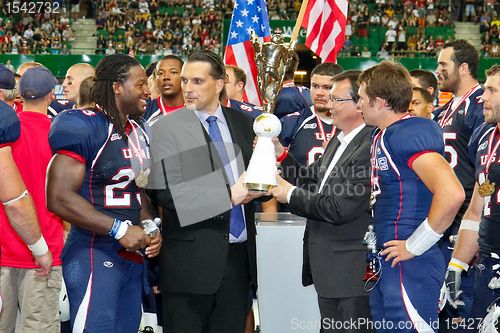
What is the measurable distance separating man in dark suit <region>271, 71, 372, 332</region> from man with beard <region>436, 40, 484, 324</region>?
5.55 feet

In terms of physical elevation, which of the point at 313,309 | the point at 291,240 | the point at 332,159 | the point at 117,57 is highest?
the point at 117,57

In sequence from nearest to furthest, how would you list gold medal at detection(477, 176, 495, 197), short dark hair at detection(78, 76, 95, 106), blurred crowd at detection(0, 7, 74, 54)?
gold medal at detection(477, 176, 495, 197)
short dark hair at detection(78, 76, 95, 106)
blurred crowd at detection(0, 7, 74, 54)

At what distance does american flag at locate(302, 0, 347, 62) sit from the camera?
9.05m

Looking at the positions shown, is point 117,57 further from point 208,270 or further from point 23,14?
point 23,14

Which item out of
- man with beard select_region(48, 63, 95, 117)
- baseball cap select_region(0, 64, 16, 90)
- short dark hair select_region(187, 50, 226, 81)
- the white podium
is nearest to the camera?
baseball cap select_region(0, 64, 16, 90)

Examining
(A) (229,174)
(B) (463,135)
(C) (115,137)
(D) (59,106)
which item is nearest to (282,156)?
(A) (229,174)

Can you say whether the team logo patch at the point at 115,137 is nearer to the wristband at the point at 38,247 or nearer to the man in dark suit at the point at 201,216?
the man in dark suit at the point at 201,216

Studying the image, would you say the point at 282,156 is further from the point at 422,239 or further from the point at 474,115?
the point at 474,115

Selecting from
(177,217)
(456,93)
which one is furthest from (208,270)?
(456,93)

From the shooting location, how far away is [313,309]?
18.6ft

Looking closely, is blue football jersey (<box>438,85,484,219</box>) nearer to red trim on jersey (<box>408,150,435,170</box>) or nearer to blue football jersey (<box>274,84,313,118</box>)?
blue football jersey (<box>274,84,313,118</box>)

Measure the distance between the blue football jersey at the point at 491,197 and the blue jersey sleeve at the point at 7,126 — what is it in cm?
283

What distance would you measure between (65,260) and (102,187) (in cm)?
46

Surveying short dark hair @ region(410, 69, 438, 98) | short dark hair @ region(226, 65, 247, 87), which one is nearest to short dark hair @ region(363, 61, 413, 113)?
short dark hair @ region(410, 69, 438, 98)
